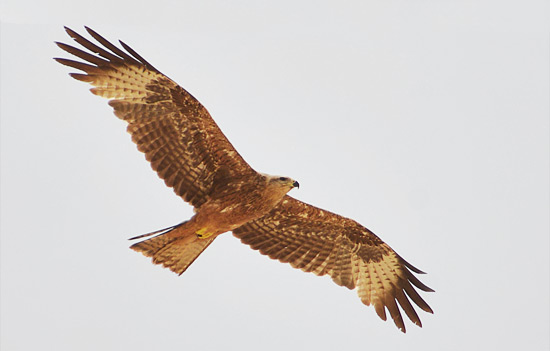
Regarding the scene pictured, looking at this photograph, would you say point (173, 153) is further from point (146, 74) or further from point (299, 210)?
point (299, 210)

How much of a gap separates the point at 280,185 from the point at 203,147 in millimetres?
1048

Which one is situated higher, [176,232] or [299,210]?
[299,210]

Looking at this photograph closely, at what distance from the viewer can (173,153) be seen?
442 inches

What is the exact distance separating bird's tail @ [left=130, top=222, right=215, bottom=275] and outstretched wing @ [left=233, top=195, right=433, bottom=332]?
3.48 ft

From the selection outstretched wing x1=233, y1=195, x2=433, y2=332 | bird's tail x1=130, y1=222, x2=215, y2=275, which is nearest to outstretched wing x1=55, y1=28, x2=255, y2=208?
bird's tail x1=130, y1=222, x2=215, y2=275

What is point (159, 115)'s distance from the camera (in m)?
11.1

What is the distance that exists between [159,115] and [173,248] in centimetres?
159

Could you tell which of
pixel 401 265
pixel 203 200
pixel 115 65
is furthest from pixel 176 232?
pixel 401 265

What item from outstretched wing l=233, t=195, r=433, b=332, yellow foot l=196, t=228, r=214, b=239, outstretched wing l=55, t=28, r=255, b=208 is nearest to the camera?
outstretched wing l=55, t=28, r=255, b=208

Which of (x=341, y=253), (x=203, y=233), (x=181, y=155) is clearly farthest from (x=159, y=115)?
(x=341, y=253)

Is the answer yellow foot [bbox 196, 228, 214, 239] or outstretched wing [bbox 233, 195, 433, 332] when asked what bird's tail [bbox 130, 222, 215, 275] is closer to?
yellow foot [bbox 196, 228, 214, 239]

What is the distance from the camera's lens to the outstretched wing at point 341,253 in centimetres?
1227

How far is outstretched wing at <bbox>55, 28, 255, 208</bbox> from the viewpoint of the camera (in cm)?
1091

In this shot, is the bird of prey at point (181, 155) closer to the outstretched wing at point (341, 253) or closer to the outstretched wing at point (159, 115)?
the outstretched wing at point (159, 115)
